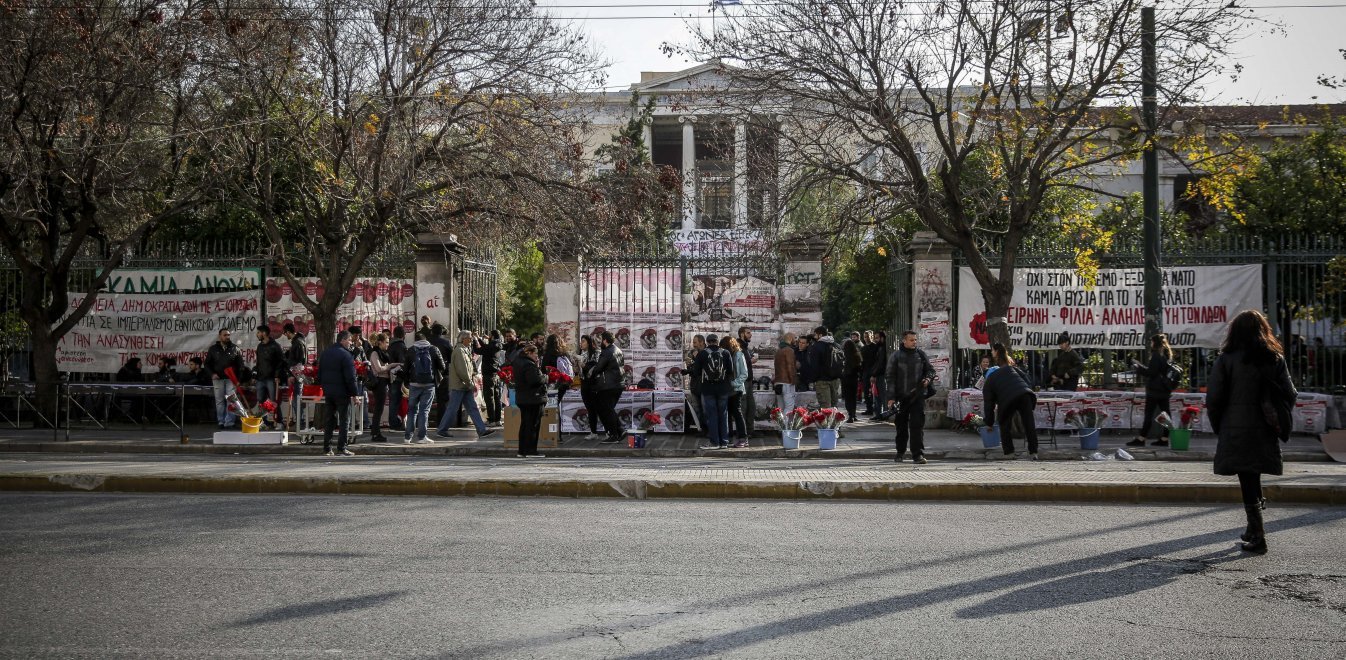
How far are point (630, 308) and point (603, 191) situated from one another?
2.24 meters

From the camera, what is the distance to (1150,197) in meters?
17.8

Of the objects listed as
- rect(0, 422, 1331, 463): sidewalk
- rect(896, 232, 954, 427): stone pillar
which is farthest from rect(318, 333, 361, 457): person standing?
rect(896, 232, 954, 427): stone pillar

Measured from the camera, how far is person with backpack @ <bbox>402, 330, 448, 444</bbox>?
17.1m

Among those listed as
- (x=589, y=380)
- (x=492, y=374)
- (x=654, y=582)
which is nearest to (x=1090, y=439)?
(x=589, y=380)

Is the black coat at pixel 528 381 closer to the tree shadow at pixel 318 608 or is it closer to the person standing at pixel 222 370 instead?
the person standing at pixel 222 370

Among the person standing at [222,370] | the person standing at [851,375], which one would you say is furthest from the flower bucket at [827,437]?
the person standing at [222,370]

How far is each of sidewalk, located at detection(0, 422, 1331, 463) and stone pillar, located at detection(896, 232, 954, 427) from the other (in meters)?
1.63

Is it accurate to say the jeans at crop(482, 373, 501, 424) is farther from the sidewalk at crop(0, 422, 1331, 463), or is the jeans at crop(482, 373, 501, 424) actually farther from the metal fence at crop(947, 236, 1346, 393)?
the metal fence at crop(947, 236, 1346, 393)

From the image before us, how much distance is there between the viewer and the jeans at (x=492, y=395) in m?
21.0

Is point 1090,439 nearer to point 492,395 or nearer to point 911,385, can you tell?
point 911,385

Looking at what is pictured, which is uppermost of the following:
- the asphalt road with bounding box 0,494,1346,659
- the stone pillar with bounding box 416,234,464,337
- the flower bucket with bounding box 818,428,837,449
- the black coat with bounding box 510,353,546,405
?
the stone pillar with bounding box 416,234,464,337

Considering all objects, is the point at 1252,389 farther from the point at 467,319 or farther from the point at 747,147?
the point at 467,319

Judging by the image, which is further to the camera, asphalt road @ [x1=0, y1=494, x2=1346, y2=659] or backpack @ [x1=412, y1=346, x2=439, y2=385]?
backpack @ [x1=412, y1=346, x2=439, y2=385]

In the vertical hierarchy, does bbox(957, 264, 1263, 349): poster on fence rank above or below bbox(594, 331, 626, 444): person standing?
above
